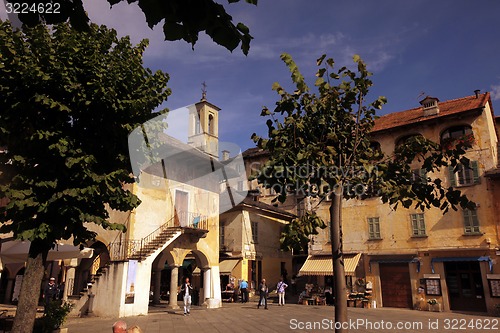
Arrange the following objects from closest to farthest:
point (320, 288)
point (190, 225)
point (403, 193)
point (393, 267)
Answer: point (403, 193) < point (190, 225) < point (393, 267) < point (320, 288)

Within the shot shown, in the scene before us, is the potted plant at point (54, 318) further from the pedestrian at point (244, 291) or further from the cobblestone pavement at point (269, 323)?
the pedestrian at point (244, 291)

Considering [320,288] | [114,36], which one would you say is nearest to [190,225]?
[320,288]

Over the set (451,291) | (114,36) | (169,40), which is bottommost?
(451,291)

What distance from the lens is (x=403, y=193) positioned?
5887 mm

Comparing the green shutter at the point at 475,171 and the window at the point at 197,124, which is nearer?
the green shutter at the point at 475,171

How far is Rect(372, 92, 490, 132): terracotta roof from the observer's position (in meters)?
25.9

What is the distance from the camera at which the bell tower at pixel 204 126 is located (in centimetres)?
2688

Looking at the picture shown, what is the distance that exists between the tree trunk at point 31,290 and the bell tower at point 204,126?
16.7 metres

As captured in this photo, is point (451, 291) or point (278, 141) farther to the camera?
point (451, 291)

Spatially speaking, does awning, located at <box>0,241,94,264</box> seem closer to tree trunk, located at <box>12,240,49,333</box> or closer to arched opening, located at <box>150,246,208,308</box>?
tree trunk, located at <box>12,240,49,333</box>

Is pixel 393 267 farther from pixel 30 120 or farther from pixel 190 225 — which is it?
pixel 30 120

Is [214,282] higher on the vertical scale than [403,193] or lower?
lower

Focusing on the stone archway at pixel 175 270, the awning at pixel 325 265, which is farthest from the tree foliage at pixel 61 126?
the awning at pixel 325 265

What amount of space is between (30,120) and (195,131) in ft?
57.8
